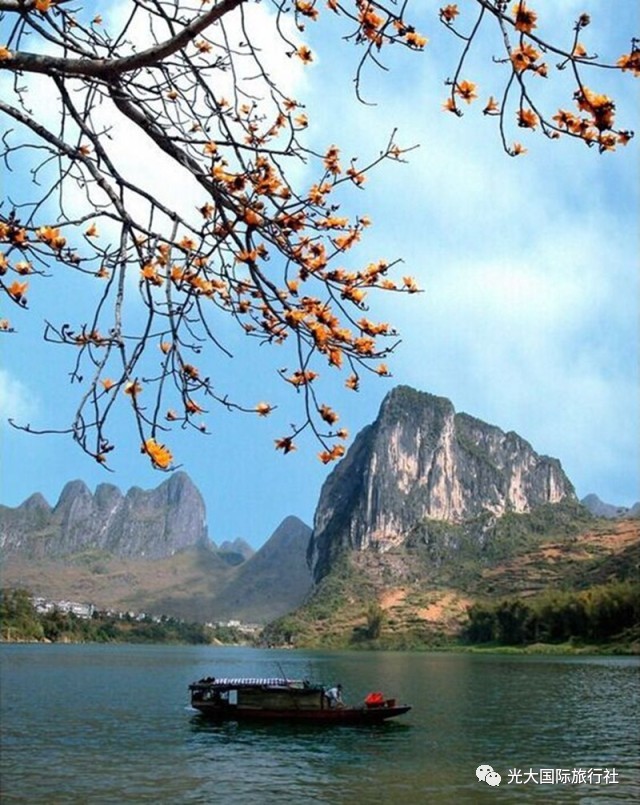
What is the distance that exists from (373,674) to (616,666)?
18718mm

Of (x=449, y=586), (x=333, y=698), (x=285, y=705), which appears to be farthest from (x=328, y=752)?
(x=449, y=586)

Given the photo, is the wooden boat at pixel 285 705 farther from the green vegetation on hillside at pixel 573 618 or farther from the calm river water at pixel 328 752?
the green vegetation on hillside at pixel 573 618

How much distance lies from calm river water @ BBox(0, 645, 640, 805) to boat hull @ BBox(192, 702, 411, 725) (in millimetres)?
590

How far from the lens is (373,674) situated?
6100cm

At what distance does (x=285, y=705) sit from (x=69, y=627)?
11433cm

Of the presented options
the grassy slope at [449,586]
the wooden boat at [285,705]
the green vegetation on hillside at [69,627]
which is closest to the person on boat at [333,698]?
the wooden boat at [285,705]

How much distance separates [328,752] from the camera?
2408 cm

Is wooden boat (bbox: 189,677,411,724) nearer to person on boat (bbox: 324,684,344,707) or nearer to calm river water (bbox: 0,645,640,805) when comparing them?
person on boat (bbox: 324,684,344,707)

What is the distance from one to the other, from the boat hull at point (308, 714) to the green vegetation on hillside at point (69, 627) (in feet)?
315

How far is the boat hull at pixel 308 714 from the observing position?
97.0ft

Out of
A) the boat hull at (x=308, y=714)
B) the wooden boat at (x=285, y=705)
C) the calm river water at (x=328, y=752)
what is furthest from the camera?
the wooden boat at (x=285, y=705)

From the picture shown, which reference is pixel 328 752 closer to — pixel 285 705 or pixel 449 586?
pixel 285 705

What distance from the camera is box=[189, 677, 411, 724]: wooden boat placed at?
29812mm

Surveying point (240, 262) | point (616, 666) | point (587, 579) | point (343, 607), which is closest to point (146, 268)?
point (240, 262)
